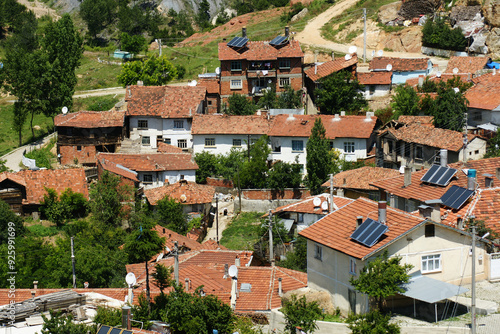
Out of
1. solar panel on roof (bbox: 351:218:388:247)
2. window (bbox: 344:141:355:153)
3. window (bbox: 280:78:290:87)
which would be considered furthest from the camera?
window (bbox: 280:78:290:87)

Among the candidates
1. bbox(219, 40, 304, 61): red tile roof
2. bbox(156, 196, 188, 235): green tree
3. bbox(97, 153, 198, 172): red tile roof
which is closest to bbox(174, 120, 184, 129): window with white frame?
bbox(97, 153, 198, 172): red tile roof

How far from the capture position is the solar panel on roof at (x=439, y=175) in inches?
1580

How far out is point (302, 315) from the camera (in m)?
29.8

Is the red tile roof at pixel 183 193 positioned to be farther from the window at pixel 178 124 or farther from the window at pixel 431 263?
the window at pixel 431 263

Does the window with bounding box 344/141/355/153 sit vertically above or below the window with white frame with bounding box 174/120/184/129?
below

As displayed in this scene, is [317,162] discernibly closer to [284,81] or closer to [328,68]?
[328,68]

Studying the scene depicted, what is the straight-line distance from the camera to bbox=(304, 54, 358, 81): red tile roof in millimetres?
65750

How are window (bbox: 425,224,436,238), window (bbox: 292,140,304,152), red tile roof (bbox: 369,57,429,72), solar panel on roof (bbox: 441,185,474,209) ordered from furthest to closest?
red tile roof (bbox: 369,57,429,72), window (bbox: 292,140,304,152), solar panel on roof (bbox: 441,185,474,209), window (bbox: 425,224,436,238)

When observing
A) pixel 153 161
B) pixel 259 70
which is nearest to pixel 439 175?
pixel 153 161

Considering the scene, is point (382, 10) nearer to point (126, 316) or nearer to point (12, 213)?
point (12, 213)

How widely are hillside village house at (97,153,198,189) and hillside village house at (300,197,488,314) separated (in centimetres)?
2400

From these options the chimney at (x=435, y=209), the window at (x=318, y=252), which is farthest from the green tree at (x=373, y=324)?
the chimney at (x=435, y=209)

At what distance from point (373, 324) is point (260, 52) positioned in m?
44.6

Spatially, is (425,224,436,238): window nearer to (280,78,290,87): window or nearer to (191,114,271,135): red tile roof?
(191,114,271,135): red tile roof
